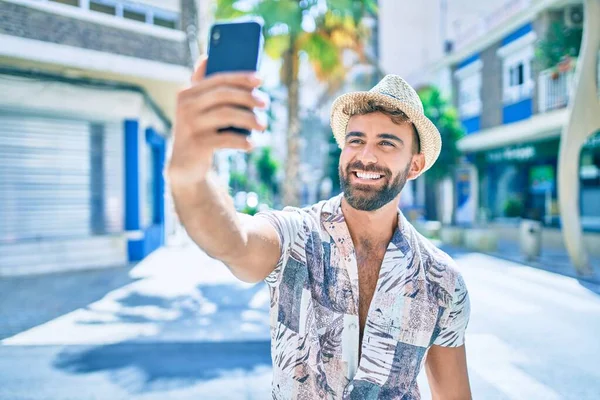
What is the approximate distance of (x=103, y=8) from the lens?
10461 millimetres

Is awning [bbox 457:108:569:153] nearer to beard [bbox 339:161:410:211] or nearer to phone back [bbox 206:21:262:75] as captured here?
beard [bbox 339:161:410:211]

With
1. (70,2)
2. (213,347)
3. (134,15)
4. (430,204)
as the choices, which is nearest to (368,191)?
(213,347)

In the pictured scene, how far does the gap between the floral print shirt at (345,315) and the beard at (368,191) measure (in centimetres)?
10

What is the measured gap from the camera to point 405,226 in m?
1.86

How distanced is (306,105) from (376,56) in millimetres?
16283

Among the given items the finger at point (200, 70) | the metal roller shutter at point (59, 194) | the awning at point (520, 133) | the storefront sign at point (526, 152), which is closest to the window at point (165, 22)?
the metal roller shutter at point (59, 194)

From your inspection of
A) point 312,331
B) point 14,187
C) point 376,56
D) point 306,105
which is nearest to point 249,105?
point 312,331

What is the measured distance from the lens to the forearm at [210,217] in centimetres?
99

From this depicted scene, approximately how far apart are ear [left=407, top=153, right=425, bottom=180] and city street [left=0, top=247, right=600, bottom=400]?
253 centimetres

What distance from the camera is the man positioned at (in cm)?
156

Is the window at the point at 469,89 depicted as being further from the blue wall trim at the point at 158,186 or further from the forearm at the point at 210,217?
the forearm at the point at 210,217

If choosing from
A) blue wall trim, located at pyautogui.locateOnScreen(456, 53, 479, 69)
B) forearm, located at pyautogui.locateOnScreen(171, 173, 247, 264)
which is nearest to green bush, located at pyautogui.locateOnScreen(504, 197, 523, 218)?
blue wall trim, located at pyautogui.locateOnScreen(456, 53, 479, 69)

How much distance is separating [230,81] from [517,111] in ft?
61.3

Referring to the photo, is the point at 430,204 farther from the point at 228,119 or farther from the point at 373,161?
the point at 228,119
